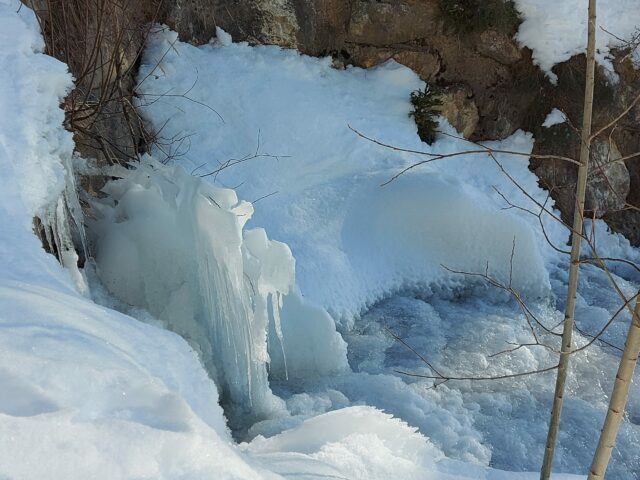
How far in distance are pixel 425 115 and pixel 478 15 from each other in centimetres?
128

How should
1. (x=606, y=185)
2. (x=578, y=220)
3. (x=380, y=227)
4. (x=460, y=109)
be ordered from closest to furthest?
(x=578, y=220) < (x=380, y=227) < (x=606, y=185) < (x=460, y=109)

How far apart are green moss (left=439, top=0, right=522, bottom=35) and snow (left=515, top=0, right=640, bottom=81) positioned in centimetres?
17

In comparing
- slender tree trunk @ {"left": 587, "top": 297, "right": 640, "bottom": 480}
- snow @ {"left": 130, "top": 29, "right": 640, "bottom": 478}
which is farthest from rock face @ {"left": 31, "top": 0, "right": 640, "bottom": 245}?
slender tree trunk @ {"left": 587, "top": 297, "right": 640, "bottom": 480}

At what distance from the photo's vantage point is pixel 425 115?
22.1 ft

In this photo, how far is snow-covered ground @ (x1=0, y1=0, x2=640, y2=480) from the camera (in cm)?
163

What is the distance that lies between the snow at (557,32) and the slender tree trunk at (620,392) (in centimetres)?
621

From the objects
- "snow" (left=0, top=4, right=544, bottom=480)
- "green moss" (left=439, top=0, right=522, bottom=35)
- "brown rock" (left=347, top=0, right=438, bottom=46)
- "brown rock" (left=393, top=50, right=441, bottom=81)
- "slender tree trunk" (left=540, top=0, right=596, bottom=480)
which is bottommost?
"snow" (left=0, top=4, right=544, bottom=480)

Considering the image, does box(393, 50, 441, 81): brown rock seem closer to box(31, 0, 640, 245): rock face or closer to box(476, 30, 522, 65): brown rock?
box(31, 0, 640, 245): rock face

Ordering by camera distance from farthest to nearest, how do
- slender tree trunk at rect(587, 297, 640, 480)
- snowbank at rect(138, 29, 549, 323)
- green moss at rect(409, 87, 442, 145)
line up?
green moss at rect(409, 87, 442, 145) < snowbank at rect(138, 29, 549, 323) < slender tree trunk at rect(587, 297, 640, 480)

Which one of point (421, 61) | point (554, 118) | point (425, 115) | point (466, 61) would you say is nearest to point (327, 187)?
point (425, 115)

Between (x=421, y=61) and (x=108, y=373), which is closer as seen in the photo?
(x=108, y=373)

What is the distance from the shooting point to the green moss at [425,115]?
6.75 m

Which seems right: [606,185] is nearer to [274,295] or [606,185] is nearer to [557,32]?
[557,32]

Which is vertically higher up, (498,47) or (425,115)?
(498,47)
